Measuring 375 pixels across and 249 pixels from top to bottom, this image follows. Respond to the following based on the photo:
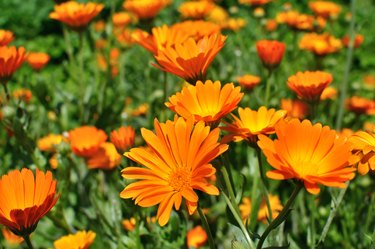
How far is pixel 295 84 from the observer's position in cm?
150

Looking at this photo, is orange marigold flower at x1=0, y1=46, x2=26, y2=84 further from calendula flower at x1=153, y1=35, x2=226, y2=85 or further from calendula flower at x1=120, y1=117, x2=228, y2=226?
calendula flower at x1=120, y1=117, x2=228, y2=226

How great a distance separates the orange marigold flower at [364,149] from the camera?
109 centimetres

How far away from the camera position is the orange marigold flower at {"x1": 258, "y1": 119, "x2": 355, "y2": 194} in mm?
958

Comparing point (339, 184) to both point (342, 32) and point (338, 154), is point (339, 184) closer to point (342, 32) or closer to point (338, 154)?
point (338, 154)

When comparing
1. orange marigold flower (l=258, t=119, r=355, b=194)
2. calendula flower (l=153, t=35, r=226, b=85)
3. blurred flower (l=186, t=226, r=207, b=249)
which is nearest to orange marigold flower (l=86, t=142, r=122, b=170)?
blurred flower (l=186, t=226, r=207, b=249)

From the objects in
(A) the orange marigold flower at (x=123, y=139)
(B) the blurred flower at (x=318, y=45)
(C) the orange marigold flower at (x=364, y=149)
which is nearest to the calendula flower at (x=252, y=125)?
(C) the orange marigold flower at (x=364, y=149)

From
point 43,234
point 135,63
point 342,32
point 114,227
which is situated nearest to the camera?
point 114,227

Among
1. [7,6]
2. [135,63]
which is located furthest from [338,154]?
[7,6]

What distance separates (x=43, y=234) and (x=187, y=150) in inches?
44.2

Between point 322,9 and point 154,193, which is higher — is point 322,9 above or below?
below

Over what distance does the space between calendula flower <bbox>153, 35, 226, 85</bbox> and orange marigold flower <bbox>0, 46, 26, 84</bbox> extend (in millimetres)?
577

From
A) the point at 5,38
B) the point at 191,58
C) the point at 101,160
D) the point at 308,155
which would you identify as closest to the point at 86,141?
the point at 101,160

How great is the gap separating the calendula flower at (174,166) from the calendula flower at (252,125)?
0.32ft

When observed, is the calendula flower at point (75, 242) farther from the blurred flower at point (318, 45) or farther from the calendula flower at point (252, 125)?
the blurred flower at point (318, 45)
